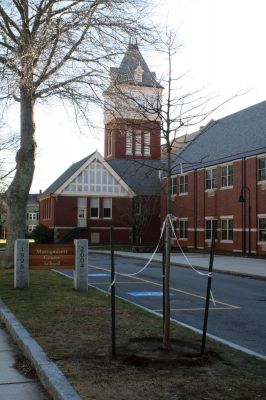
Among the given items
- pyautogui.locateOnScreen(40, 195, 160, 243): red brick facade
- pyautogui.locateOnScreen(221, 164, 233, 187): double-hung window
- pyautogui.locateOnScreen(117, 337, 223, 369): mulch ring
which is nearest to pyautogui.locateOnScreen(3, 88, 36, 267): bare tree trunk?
pyautogui.locateOnScreen(117, 337, 223, 369): mulch ring

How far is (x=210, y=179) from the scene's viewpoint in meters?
42.5

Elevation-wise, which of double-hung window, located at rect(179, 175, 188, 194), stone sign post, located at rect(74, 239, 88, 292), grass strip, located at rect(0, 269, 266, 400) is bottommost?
grass strip, located at rect(0, 269, 266, 400)

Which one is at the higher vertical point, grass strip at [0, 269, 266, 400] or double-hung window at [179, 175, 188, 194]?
double-hung window at [179, 175, 188, 194]

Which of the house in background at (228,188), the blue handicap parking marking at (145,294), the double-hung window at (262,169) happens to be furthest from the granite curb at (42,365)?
the double-hung window at (262,169)

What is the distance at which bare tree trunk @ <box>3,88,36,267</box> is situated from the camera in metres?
18.4

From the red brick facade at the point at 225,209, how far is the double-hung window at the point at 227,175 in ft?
0.24

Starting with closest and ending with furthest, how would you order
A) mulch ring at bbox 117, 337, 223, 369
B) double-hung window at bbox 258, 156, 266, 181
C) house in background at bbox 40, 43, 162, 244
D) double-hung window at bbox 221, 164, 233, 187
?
1. mulch ring at bbox 117, 337, 223, 369
2. double-hung window at bbox 258, 156, 266, 181
3. double-hung window at bbox 221, 164, 233, 187
4. house in background at bbox 40, 43, 162, 244

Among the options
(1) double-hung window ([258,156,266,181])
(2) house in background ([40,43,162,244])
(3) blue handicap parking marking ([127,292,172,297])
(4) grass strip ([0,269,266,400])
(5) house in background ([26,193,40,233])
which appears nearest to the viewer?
(4) grass strip ([0,269,266,400])

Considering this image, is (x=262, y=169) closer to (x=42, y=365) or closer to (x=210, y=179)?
(x=210, y=179)

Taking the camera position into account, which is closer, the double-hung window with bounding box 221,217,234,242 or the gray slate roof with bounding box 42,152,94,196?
the double-hung window with bounding box 221,217,234,242

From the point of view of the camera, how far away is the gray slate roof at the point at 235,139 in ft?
121

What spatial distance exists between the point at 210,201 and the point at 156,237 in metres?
15.1

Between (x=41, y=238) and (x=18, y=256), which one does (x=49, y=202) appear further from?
(x=18, y=256)

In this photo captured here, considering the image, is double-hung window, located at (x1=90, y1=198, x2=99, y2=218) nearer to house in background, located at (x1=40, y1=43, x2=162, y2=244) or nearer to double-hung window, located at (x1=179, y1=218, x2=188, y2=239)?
house in background, located at (x1=40, y1=43, x2=162, y2=244)
